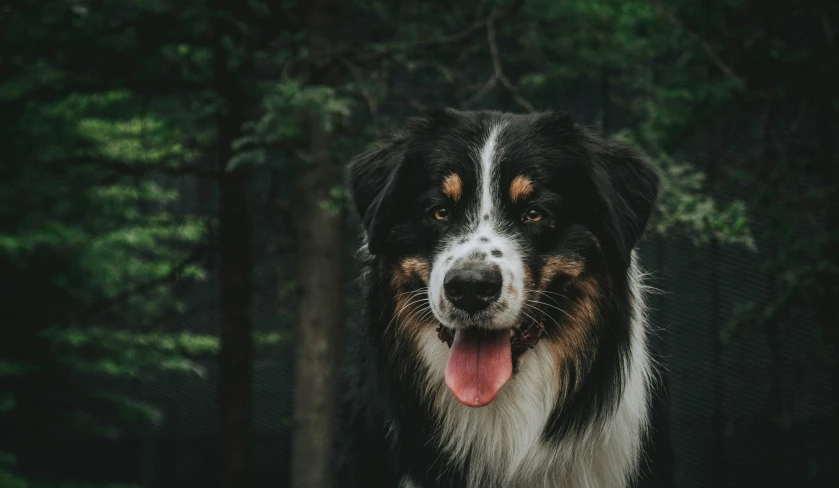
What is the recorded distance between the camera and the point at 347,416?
3.96 metres

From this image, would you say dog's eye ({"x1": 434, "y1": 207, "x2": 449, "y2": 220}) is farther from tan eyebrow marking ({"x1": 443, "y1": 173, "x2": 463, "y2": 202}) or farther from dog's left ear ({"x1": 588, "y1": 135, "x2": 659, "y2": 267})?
dog's left ear ({"x1": 588, "y1": 135, "x2": 659, "y2": 267})

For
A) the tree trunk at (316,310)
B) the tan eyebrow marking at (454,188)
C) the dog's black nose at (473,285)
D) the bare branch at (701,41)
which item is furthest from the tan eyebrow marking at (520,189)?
Result: the tree trunk at (316,310)

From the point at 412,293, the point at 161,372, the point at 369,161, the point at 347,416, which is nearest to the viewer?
the point at 412,293

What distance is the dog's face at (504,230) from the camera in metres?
2.99

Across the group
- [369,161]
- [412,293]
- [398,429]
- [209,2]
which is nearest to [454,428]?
[398,429]

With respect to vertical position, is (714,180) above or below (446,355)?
above

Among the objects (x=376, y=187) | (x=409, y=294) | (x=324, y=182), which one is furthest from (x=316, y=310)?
(x=409, y=294)

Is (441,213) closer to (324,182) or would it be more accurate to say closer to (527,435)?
(527,435)

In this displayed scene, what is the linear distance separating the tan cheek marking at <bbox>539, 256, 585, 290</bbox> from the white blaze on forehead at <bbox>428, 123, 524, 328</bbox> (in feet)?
0.55

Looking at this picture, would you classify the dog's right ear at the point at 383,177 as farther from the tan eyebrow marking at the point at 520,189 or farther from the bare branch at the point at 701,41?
the bare branch at the point at 701,41

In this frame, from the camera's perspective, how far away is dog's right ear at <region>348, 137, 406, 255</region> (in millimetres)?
3346

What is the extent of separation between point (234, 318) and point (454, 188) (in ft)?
10.1

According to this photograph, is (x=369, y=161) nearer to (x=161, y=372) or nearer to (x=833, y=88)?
(x=833, y=88)

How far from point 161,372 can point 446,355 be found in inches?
249
